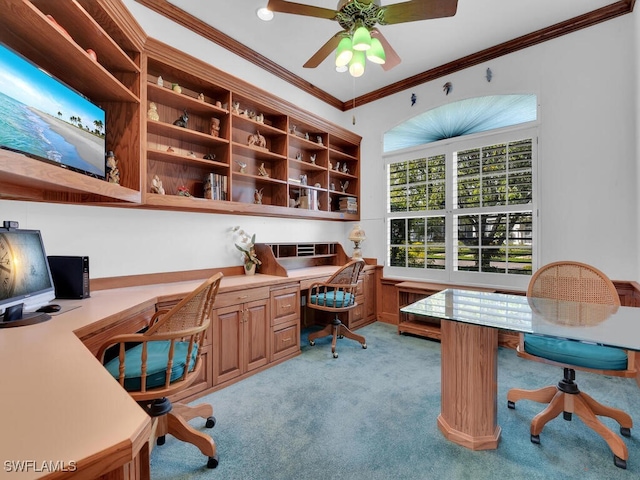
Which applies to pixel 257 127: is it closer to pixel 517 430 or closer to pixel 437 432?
pixel 437 432

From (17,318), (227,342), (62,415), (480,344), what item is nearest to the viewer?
(62,415)

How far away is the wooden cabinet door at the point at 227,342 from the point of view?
2.23 m

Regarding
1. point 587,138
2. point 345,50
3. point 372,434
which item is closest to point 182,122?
point 345,50

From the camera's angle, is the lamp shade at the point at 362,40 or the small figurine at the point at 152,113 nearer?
the lamp shade at the point at 362,40

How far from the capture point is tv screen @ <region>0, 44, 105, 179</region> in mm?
1211

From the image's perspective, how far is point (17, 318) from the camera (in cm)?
130

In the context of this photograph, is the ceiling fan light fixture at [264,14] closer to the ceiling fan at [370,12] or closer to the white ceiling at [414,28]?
the white ceiling at [414,28]

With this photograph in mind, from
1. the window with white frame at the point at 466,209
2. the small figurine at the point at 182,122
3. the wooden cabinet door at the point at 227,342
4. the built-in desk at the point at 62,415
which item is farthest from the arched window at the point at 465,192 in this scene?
the built-in desk at the point at 62,415

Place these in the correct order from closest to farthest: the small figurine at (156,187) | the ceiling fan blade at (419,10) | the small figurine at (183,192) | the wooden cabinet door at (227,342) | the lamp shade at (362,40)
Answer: the ceiling fan blade at (419,10) < the lamp shade at (362,40) < the wooden cabinet door at (227,342) < the small figurine at (156,187) < the small figurine at (183,192)

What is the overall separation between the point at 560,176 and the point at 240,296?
3209mm

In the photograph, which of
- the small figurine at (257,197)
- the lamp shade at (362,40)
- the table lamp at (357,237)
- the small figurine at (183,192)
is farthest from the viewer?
the table lamp at (357,237)

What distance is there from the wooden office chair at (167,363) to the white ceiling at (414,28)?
8.27 ft

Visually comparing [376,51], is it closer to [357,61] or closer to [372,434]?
[357,61]

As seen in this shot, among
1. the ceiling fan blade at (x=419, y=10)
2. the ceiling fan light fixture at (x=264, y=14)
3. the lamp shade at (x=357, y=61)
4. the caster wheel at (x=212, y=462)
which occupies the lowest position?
the caster wheel at (x=212, y=462)
